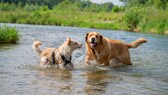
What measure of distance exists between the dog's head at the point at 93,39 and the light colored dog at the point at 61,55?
19.0 inches

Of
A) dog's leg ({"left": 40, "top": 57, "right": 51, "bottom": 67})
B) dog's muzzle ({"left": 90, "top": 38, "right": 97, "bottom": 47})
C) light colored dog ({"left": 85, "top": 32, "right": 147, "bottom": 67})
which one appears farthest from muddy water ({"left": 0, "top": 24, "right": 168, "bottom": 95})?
dog's muzzle ({"left": 90, "top": 38, "right": 97, "bottom": 47})

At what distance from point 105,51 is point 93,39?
750 mm

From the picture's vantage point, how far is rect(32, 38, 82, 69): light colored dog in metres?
10.7

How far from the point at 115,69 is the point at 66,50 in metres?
1.81

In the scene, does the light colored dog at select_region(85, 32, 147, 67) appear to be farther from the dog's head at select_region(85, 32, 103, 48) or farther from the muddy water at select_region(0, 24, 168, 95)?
the muddy water at select_region(0, 24, 168, 95)

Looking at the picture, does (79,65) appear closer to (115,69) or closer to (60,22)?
(115,69)

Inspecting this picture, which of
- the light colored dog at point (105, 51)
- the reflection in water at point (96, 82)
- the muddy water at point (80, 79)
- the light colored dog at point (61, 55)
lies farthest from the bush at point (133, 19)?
the reflection in water at point (96, 82)

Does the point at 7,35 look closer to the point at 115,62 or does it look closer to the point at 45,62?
the point at 45,62

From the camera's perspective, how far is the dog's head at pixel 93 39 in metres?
11.0

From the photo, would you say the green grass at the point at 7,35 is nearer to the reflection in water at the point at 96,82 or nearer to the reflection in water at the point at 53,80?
the reflection in water at the point at 53,80

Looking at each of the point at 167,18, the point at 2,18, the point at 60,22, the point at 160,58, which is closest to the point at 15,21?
the point at 2,18

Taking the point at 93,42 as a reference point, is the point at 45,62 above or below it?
below

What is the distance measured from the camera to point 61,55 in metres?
10.8

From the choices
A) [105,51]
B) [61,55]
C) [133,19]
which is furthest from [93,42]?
[133,19]
